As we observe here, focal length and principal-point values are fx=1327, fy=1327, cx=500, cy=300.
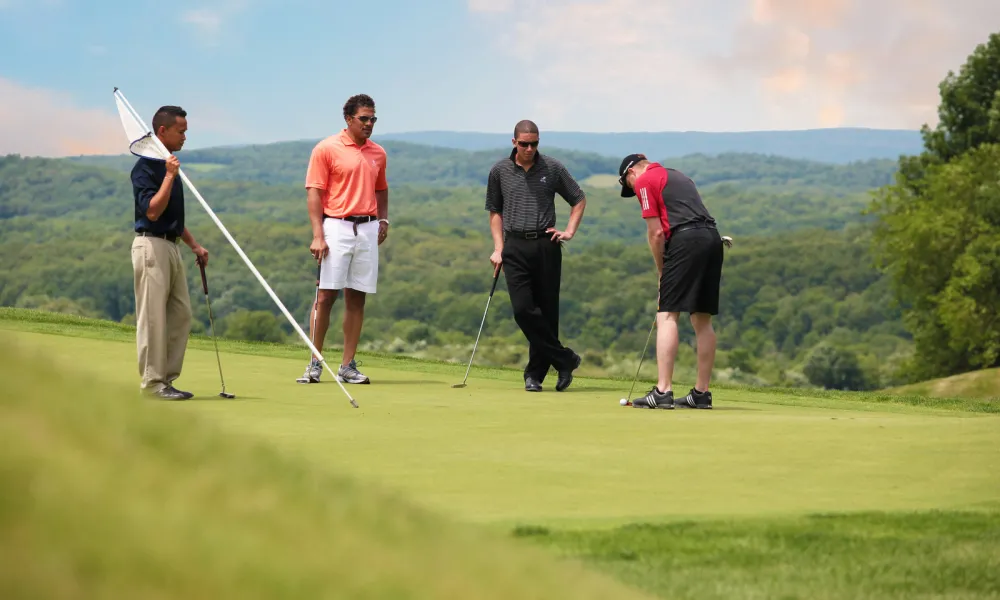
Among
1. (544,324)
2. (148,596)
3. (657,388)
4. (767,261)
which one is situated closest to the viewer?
(148,596)

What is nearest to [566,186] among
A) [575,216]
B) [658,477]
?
[575,216]

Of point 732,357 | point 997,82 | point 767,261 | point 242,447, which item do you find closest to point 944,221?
point 997,82

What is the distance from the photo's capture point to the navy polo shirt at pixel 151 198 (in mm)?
9695

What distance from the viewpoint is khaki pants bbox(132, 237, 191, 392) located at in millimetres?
9727

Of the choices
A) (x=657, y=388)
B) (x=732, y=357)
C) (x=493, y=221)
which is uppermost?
(x=493, y=221)

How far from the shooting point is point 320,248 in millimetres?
11664

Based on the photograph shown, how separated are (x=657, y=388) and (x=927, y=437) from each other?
2.84 m

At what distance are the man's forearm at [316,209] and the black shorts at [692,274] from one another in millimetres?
3208

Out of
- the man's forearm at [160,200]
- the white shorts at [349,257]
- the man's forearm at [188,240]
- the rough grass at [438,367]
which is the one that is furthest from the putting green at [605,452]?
the rough grass at [438,367]

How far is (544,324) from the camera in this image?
1229 cm

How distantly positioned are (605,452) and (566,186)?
5.40 metres

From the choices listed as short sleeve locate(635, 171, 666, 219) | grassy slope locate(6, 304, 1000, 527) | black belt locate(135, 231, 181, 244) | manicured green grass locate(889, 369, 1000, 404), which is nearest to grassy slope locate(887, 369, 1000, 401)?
manicured green grass locate(889, 369, 1000, 404)

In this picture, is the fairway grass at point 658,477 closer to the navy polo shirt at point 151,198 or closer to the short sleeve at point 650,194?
the navy polo shirt at point 151,198

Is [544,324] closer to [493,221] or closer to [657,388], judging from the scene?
[493,221]
